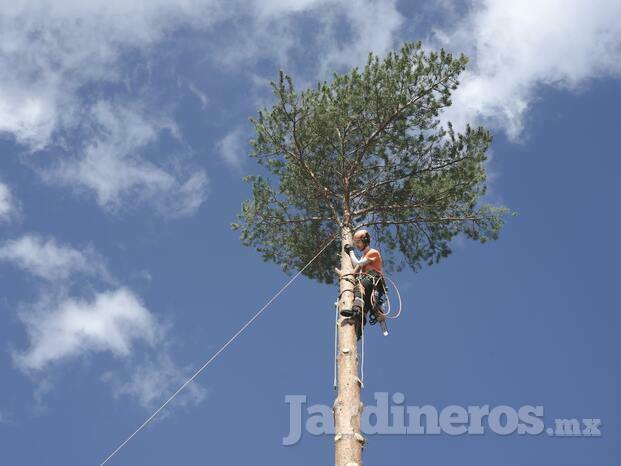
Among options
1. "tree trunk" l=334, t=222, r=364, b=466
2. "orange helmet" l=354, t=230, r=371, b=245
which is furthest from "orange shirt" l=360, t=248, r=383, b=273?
"orange helmet" l=354, t=230, r=371, b=245

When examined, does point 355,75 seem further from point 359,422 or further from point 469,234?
point 359,422

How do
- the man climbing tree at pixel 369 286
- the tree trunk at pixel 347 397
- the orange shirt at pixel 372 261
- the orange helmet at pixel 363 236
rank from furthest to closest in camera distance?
the orange helmet at pixel 363 236, the orange shirt at pixel 372 261, the man climbing tree at pixel 369 286, the tree trunk at pixel 347 397

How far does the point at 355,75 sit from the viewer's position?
12.2 meters

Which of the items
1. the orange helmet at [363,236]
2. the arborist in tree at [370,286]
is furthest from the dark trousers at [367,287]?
the orange helmet at [363,236]

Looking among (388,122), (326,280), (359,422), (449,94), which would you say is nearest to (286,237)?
(326,280)

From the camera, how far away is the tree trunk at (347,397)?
762cm

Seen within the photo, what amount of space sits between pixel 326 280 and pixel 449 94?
4.24m

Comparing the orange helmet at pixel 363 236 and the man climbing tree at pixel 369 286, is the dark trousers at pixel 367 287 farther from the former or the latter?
the orange helmet at pixel 363 236

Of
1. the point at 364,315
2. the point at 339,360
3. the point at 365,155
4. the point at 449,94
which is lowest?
the point at 339,360

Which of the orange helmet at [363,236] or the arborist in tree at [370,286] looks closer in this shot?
the arborist in tree at [370,286]

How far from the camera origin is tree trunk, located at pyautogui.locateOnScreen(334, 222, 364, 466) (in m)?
7.62

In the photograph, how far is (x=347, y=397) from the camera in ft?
27.2

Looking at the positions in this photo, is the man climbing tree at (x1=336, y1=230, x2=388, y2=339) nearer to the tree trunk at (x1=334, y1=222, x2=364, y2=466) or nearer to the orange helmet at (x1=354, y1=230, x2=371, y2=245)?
the tree trunk at (x1=334, y1=222, x2=364, y2=466)

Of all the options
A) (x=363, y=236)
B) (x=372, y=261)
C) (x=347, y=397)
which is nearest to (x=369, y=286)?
(x=372, y=261)
